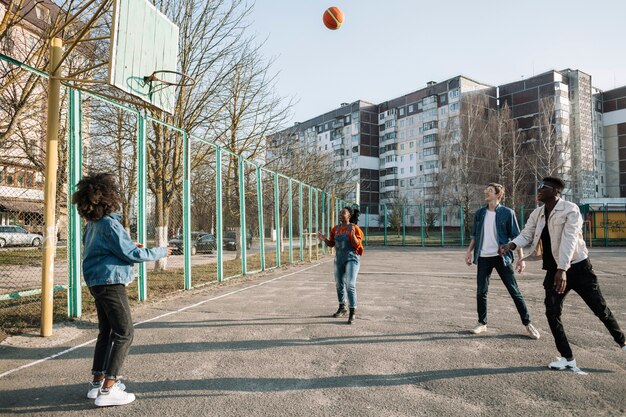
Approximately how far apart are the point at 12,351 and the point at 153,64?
4.66 metres

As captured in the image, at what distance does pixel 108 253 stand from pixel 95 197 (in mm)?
458

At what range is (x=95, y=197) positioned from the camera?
3572mm

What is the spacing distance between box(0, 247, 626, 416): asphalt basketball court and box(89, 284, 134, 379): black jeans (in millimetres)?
Answer: 311

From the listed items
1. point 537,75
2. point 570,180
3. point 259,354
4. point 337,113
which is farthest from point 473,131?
point 337,113

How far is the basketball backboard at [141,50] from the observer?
21.1 ft

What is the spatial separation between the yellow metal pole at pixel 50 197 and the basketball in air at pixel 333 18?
587 centimetres

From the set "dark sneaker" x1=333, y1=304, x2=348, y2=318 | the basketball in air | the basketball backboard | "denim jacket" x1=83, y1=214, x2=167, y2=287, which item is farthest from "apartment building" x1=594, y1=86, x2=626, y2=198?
"denim jacket" x1=83, y1=214, x2=167, y2=287

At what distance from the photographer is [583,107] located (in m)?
61.1

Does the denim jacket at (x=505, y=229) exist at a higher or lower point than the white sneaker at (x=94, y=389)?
higher

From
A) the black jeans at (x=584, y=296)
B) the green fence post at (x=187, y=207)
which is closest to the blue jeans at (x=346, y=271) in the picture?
the black jeans at (x=584, y=296)

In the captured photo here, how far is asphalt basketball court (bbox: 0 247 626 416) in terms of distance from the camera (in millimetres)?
3488

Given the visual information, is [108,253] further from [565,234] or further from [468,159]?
[468,159]

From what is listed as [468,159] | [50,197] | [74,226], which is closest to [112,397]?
[50,197]

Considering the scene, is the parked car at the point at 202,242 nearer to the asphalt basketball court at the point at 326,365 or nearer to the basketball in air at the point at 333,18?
the asphalt basketball court at the point at 326,365
